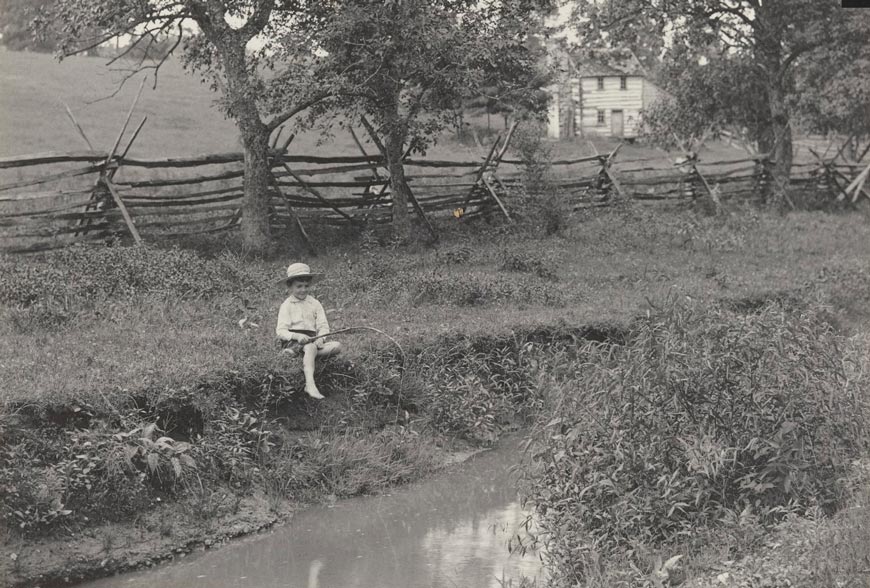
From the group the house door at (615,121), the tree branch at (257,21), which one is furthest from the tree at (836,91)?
the tree branch at (257,21)

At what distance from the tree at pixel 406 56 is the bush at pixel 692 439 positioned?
7.72 meters

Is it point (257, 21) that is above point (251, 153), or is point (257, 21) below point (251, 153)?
above

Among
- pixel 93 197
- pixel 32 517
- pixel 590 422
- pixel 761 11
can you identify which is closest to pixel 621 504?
pixel 590 422

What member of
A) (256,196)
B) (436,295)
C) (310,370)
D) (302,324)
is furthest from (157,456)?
→ (256,196)

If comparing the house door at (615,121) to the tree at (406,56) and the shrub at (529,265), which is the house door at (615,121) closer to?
the tree at (406,56)

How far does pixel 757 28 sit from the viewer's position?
22594 mm

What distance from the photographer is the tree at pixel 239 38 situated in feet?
45.5

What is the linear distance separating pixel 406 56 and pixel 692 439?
899cm

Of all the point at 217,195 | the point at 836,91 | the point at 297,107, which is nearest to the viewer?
the point at 297,107

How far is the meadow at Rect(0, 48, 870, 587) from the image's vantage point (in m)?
5.96

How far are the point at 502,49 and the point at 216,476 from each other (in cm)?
998

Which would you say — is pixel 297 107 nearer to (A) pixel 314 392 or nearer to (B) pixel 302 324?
(B) pixel 302 324

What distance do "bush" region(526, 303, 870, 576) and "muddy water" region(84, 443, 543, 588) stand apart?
48 centimetres

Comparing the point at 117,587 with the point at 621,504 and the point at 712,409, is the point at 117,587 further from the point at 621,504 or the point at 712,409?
the point at 712,409
